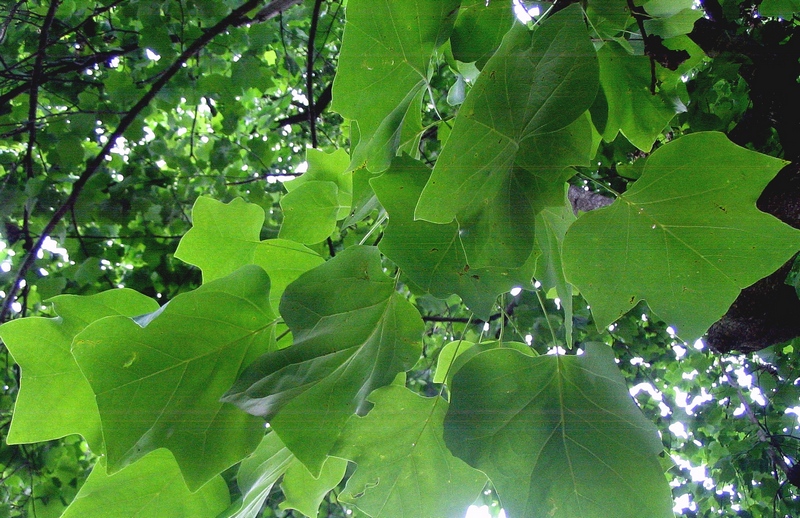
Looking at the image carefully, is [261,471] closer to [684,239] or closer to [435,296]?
[435,296]

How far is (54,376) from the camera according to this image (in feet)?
1.58

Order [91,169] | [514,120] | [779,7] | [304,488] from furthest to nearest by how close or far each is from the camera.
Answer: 1. [91,169]
2. [779,7]
3. [304,488]
4. [514,120]

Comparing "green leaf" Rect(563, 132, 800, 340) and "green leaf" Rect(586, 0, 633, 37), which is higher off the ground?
→ "green leaf" Rect(586, 0, 633, 37)

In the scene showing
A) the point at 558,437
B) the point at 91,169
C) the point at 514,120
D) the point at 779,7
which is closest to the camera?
the point at 514,120

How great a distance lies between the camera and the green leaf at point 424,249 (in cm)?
41

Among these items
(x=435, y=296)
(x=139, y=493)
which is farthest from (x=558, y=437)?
(x=139, y=493)

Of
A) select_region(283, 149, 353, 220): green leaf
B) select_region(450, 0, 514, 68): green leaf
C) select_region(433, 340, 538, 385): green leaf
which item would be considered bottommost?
select_region(433, 340, 538, 385): green leaf

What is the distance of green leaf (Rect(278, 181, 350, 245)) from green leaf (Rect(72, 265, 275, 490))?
0.46ft

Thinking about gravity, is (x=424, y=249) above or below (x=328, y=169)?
below

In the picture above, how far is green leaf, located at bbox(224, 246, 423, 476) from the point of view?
414mm

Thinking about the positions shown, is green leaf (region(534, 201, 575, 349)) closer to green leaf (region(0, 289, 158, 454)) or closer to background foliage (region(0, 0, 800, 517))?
background foliage (region(0, 0, 800, 517))

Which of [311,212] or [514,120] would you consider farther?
[311,212]

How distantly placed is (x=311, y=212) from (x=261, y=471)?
261 mm

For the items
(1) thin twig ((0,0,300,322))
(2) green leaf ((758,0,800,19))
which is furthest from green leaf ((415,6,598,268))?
(1) thin twig ((0,0,300,322))
